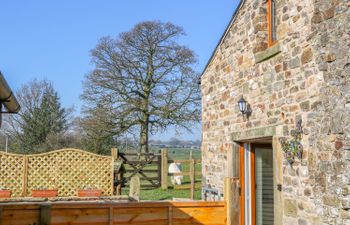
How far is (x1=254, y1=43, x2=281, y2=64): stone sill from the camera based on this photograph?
740 cm

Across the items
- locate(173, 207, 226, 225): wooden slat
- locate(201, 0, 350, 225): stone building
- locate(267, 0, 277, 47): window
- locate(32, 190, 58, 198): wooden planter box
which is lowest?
locate(32, 190, 58, 198): wooden planter box

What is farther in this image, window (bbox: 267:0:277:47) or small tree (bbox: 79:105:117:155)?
small tree (bbox: 79:105:117:155)

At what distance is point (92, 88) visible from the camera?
2475cm

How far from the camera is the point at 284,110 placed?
7.08 meters

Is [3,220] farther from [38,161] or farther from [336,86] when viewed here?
[38,161]

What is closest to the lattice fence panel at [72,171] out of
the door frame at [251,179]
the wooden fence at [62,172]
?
the wooden fence at [62,172]

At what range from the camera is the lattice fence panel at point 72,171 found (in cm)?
1694

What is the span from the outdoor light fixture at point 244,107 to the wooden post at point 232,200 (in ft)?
4.71

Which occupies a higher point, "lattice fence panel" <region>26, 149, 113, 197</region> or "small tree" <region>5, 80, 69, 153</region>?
"small tree" <region>5, 80, 69, 153</region>

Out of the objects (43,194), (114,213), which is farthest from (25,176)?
(114,213)

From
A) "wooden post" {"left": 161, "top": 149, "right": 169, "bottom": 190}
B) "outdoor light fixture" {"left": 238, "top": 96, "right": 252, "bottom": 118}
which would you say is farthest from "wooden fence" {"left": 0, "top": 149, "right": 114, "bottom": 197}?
"outdoor light fixture" {"left": 238, "top": 96, "right": 252, "bottom": 118}

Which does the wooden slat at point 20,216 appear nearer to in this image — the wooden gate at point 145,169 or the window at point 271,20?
the window at point 271,20

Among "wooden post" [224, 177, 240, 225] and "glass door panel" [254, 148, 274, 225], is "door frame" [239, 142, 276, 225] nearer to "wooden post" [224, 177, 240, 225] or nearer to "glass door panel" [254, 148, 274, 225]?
"glass door panel" [254, 148, 274, 225]

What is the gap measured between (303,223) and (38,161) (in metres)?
12.4
